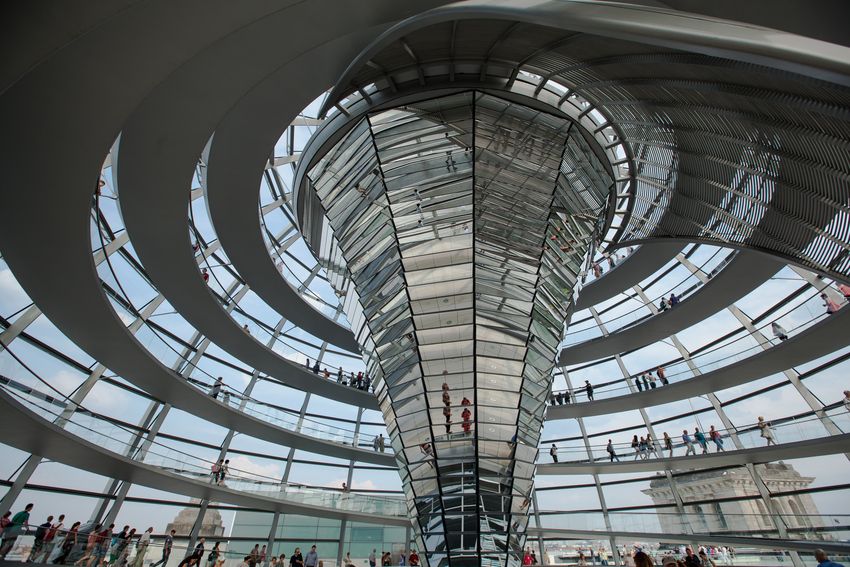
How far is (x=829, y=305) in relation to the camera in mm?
18094

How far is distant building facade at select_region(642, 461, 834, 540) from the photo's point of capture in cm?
1792

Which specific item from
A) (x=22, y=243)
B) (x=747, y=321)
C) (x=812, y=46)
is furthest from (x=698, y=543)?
(x=22, y=243)

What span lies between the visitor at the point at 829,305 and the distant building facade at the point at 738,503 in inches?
305

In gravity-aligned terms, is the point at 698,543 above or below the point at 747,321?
below

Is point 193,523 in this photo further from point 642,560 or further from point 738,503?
point 738,503

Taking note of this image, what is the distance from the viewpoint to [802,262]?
11742 millimetres

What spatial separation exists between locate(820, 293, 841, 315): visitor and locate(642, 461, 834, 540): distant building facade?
776cm

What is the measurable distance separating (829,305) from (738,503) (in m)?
11.0

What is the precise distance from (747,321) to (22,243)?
29413 mm

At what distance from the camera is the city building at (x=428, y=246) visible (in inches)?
317

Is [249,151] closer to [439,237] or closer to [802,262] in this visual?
[439,237]

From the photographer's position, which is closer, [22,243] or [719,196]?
[22,243]

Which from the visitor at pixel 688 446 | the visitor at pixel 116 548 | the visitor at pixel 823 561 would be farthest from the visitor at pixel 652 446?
the visitor at pixel 116 548

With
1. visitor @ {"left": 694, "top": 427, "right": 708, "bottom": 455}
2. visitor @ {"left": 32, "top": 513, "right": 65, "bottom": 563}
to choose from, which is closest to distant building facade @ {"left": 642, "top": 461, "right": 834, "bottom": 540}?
visitor @ {"left": 694, "top": 427, "right": 708, "bottom": 455}
